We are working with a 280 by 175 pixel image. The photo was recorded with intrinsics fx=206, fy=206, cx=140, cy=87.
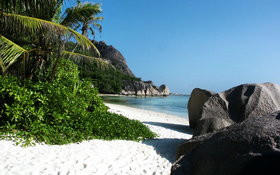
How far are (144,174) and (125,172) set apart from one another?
1.14 feet

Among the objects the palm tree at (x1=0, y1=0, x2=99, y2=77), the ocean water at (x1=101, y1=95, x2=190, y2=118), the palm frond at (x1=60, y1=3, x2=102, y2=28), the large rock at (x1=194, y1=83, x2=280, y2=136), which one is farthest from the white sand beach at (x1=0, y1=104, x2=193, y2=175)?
the ocean water at (x1=101, y1=95, x2=190, y2=118)

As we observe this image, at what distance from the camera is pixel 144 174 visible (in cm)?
377

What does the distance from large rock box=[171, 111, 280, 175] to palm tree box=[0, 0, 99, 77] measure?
208 inches

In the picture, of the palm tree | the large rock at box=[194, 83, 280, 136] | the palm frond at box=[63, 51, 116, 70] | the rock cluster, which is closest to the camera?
the rock cluster

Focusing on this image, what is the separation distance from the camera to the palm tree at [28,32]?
5844mm

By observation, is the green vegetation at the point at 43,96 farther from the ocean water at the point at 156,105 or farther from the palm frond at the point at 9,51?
the ocean water at the point at 156,105

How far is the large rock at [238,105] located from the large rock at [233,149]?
3.78 m

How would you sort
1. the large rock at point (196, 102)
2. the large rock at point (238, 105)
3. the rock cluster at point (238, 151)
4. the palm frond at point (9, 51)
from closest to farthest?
the rock cluster at point (238, 151)
the large rock at point (238, 105)
the palm frond at point (9, 51)
the large rock at point (196, 102)

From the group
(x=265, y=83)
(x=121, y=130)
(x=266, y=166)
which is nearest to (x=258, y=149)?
(x=266, y=166)

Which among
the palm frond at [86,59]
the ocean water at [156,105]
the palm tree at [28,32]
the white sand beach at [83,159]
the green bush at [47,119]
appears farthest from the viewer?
the ocean water at [156,105]

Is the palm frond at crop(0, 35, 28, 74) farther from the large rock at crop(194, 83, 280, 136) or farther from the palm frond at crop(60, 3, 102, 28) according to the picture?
the large rock at crop(194, 83, 280, 136)

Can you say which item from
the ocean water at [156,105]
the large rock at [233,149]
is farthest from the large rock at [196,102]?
the ocean water at [156,105]

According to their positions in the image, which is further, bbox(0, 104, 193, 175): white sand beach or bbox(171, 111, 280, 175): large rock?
bbox(0, 104, 193, 175): white sand beach

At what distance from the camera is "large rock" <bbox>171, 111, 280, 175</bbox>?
4.74 feet
